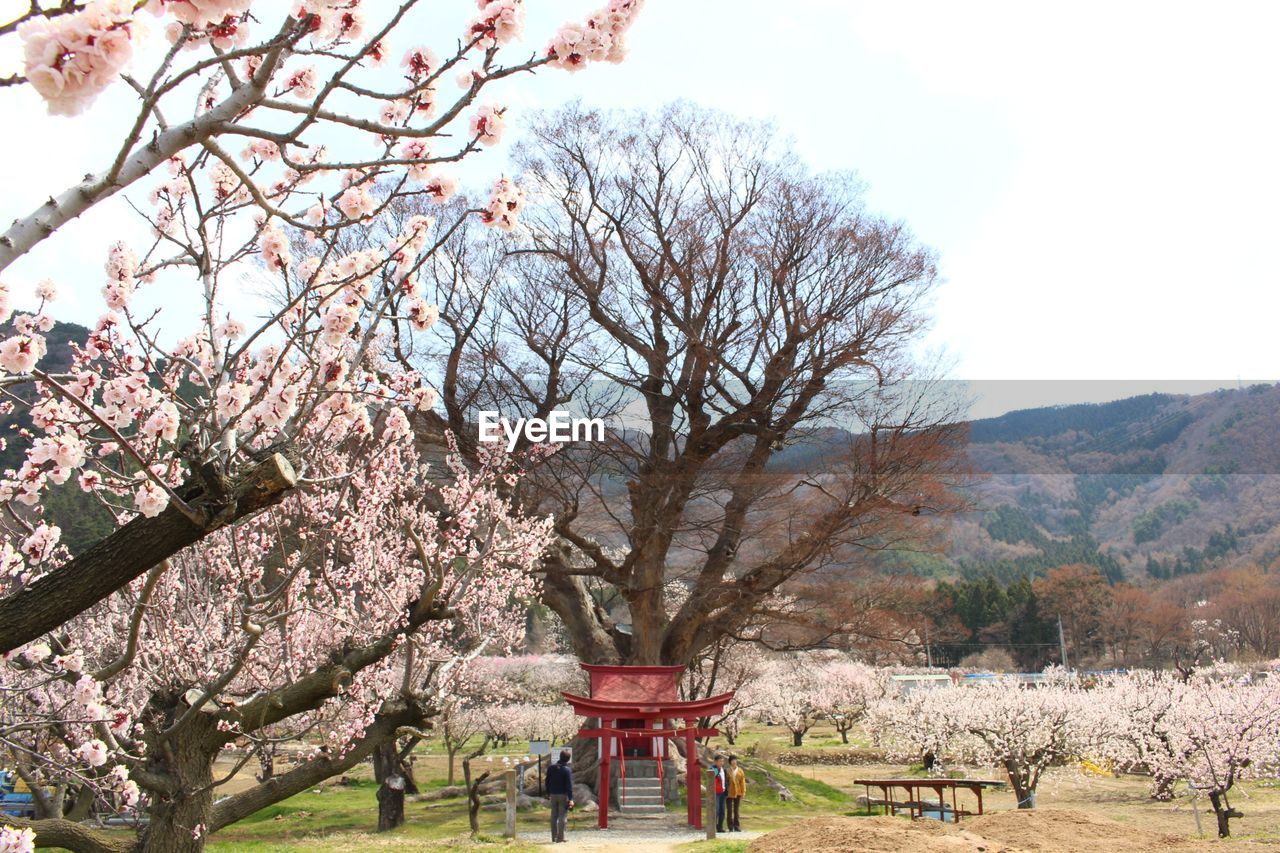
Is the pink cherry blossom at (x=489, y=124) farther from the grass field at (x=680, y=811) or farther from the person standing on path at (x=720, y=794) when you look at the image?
the person standing on path at (x=720, y=794)

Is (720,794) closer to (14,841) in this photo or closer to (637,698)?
(637,698)

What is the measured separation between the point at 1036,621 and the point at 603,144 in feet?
157

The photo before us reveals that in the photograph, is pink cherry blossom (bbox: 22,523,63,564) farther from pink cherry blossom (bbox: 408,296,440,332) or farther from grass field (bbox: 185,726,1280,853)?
grass field (bbox: 185,726,1280,853)

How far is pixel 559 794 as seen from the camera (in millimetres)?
13398

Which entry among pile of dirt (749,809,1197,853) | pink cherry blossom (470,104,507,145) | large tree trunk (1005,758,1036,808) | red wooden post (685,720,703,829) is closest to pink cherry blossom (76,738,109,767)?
pink cherry blossom (470,104,507,145)

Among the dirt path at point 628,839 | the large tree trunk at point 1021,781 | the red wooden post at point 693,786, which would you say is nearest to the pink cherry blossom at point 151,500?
the dirt path at point 628,839

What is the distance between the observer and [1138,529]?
81.7m

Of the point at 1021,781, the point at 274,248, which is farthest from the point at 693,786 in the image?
the point at 274,248

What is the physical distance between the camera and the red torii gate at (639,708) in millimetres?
15508

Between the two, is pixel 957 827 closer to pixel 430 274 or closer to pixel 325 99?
pixel 325 99

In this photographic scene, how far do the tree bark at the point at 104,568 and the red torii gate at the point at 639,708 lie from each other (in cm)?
1306

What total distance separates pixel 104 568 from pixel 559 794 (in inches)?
448

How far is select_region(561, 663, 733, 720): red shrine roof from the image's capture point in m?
15.7

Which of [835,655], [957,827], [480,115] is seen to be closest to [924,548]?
[957,827]
